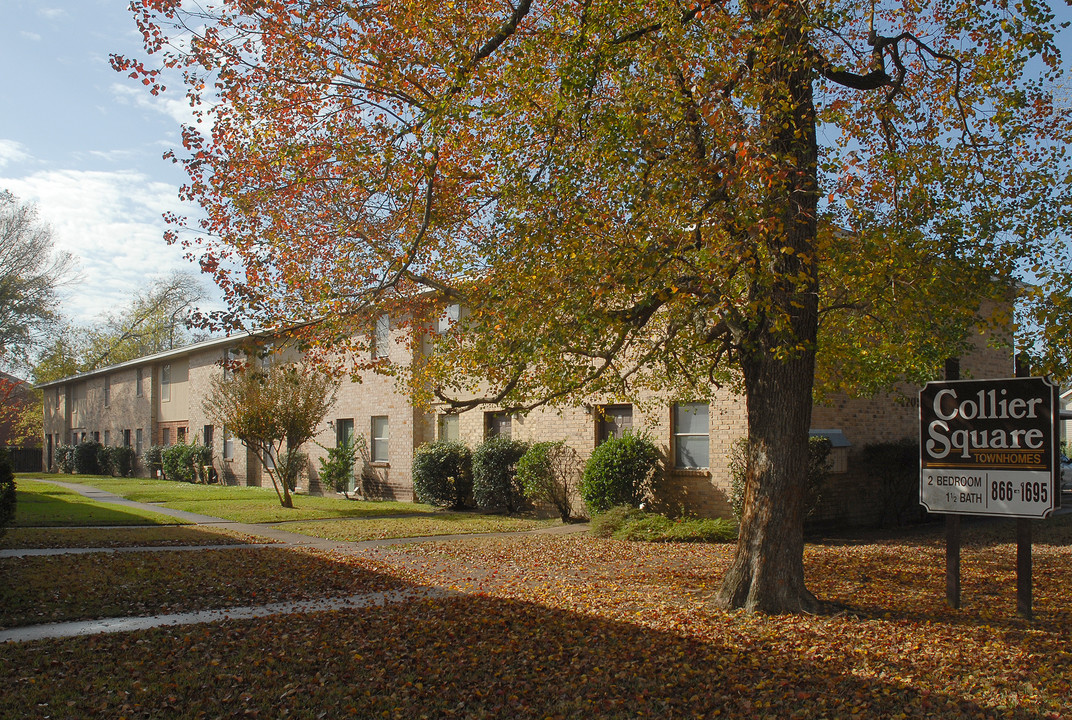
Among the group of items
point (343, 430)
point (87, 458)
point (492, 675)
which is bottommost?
point (87, 458)

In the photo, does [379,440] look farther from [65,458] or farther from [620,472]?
[65,458]

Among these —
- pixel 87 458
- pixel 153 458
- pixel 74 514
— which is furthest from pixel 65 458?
pixel 74 514

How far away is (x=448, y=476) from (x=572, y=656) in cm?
1425

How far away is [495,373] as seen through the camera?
977cm

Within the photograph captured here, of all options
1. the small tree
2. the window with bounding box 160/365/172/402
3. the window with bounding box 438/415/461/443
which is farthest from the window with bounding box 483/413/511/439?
the window with bounding box 160/365/172/402

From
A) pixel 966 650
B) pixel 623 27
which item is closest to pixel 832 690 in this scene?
pixel 966 650

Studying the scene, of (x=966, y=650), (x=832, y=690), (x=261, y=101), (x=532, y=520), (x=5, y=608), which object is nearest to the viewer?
(x=832, y=690)

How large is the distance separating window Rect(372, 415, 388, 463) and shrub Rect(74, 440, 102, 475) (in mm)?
24447

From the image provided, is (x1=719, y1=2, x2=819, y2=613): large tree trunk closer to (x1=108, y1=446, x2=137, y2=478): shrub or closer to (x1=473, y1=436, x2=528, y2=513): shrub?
Result: (x1=473, y1=436, x2=528, y2=513): shrub

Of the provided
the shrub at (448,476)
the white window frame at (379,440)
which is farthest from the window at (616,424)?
the white window frame at (379,440)

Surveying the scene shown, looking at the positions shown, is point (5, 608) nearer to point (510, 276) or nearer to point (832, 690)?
point (510, 276)

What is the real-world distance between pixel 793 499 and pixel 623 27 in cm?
495

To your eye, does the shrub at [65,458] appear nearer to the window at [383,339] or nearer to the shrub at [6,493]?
the window at [383,339]

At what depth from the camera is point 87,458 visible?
1671 inches
